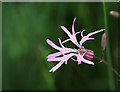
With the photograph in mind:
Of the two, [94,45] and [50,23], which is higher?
[50,23]

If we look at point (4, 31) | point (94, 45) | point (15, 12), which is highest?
point (15, 12)

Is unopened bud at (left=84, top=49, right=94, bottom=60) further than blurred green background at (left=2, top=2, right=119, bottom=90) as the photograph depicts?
No

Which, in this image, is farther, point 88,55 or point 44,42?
point 44,42

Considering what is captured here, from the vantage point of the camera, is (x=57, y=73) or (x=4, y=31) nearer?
(x=57, y=73)

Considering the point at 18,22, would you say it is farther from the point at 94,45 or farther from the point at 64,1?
the point at 94,45

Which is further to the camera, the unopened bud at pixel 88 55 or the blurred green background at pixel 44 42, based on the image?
the blurred green background at pixel 44 42

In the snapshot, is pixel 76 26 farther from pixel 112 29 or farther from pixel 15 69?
pixel 15 69

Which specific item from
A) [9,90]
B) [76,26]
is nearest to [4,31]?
[9,90]
